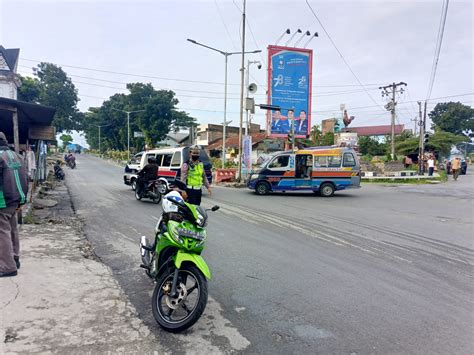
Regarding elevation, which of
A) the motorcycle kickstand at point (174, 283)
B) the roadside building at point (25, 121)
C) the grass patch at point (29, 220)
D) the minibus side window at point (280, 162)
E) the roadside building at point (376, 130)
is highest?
the roadside building at point (376, 130)

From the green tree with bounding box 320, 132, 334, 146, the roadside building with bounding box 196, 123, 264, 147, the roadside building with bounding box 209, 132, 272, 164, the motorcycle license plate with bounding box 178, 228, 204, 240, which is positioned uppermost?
the roadside building with bounding box 196, 123, 264, 147

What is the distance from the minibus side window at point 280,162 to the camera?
1552 cm

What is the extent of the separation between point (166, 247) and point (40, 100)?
4796cm

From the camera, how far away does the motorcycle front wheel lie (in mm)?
3201

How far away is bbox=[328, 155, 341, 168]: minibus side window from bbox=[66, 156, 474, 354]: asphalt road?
18.4 feet

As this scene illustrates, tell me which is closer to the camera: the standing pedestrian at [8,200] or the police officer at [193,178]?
the standing pedestrian at [8,200]

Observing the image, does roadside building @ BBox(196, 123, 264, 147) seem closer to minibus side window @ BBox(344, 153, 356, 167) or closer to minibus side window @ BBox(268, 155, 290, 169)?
minibus side window @ BBox(268, 155, 290, 169)

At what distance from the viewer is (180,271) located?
3373 millimetres

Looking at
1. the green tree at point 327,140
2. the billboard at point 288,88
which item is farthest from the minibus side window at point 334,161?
the green tree at point 327,140

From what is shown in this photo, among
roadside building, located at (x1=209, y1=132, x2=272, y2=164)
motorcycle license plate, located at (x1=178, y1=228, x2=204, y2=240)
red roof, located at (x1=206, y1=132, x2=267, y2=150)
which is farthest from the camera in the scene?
red roof, located at (x1=206, y1=132, x2=267, y2=150)

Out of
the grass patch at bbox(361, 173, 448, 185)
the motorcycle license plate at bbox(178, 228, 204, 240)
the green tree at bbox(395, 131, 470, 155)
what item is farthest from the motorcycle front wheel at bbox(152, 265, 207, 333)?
the green tree at bbox(395, 131, 470, 155)

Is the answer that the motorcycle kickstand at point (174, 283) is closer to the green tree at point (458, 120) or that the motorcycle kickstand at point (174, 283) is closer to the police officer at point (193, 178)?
the police officer at point (193, 178)

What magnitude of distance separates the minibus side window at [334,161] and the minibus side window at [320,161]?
0.58 feet

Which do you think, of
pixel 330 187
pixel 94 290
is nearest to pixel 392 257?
pixel 94 290
